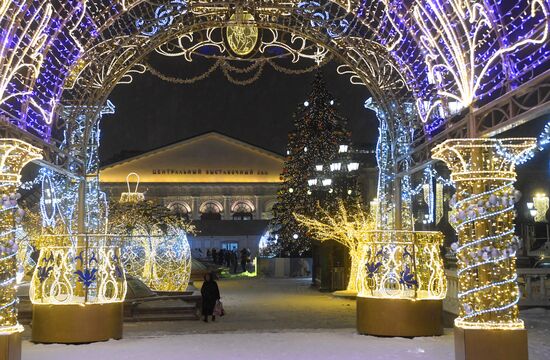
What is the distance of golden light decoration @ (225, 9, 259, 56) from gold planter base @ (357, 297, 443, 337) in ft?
16.6

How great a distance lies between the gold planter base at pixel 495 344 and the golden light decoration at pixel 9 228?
5708 mm

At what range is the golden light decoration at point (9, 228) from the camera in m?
8.62

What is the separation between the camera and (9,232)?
877cm

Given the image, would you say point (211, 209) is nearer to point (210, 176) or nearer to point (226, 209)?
point (226, 209)

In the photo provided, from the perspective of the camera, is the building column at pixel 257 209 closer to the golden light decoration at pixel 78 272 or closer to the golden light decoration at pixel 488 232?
the golden light decoration at pixel 78 272

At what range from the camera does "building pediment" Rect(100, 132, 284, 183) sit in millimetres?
59062

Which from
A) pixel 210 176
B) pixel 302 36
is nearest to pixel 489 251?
pixel 302 36

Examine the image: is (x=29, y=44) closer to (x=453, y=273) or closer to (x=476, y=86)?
(x=476, y=86)

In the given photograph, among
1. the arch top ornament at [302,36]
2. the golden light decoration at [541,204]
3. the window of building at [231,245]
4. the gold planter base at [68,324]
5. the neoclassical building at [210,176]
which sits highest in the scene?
the neoclassical building at [210,176]

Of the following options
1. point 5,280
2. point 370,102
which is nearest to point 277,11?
point 370,102

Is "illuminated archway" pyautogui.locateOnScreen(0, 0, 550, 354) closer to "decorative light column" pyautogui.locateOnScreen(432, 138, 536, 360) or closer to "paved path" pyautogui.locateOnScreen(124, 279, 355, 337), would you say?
"decorative light column" pyautogui.locateOnScreen(432, 138, 536, 360)

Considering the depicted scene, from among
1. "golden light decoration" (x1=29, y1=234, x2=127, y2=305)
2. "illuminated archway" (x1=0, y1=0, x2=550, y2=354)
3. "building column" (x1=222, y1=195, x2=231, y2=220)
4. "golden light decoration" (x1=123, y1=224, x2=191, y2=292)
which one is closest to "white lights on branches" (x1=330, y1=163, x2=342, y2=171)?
"golden light decoration" (x1=123, y1=224, x2=191, y2=292)

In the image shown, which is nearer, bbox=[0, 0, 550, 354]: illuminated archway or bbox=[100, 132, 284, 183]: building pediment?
bbox=[0, 0, 550, 354]: illuminated archway

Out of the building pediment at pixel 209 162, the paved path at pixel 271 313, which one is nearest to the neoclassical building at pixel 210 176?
the building pediment at pixel 209 162
